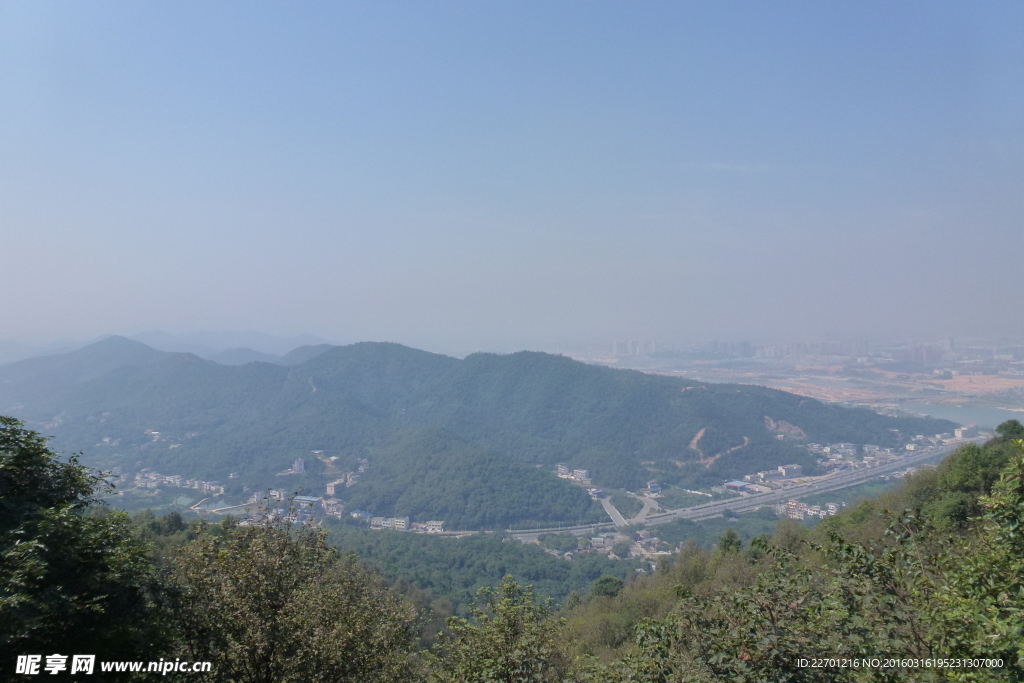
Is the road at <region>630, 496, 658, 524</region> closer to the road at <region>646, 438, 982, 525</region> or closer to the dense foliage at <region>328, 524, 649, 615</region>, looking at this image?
the road at <region>646, 438, 982, 525</region>

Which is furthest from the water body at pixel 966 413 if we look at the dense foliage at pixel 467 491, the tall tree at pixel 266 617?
the tall tree at pixel 266 617

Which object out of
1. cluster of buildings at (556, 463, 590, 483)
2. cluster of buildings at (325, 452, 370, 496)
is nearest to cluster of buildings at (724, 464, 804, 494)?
cluster of buildings at (556, 463, 590, 483)

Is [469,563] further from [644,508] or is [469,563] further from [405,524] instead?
[644,508]

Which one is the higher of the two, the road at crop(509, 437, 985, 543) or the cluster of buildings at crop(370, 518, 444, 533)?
the road at crop(509, 437, 985, 543)

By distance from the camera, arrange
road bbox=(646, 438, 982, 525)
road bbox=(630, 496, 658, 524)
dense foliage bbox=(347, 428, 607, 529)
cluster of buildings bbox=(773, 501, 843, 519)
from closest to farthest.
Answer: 1. cluster of buildings bbox=(773, 501, 843, 519)
2. road bbox=(646, 438, 982, 525)
3. road bbox=(630, 496, 658, 524)
4. dense foliage bbox=(347, 428, 607, 529)

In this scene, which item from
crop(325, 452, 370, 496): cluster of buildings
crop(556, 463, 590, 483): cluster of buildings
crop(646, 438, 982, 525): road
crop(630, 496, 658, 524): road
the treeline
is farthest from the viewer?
crop(556, 463, 590, 483): cluster of buildings

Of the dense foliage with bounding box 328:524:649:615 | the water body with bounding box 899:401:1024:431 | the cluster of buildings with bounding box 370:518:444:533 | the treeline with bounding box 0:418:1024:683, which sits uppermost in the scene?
the treeline with bounding box 0:418:1024:683
